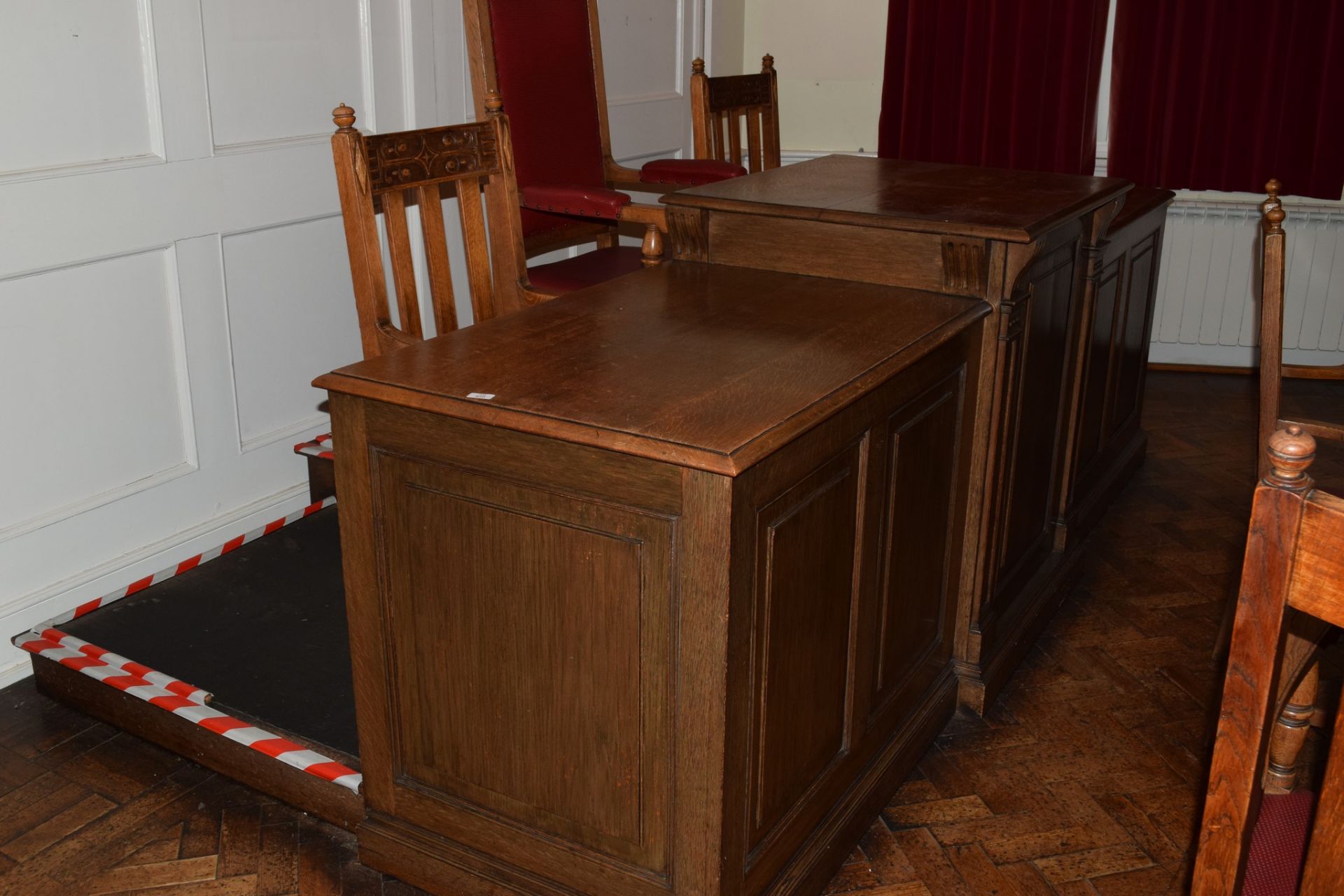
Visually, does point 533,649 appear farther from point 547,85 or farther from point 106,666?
point 547,85

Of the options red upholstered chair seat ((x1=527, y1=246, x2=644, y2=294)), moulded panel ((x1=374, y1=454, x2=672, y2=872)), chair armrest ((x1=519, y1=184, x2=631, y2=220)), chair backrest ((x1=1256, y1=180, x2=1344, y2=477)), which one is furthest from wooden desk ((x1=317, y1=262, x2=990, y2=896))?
red upholstered chair seat ((x1=527, y1=246, x2=644, y2=294))

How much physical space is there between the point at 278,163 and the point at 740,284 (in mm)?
1307

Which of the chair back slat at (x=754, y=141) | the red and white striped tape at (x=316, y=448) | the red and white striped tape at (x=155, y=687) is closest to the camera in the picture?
the red and white striped tape at (x=155, y=687)

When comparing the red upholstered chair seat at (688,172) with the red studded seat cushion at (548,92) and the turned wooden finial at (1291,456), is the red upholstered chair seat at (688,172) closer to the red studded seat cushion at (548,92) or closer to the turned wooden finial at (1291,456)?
the red studded seat cushion at (548,92)

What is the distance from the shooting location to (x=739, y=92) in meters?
3.71

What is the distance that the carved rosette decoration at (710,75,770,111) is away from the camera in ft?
11.9

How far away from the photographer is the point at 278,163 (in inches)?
113

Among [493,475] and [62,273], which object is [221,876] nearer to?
[493,475]

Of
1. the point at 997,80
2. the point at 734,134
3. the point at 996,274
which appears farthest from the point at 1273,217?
the point at 997,80

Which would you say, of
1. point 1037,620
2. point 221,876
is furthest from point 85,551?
point 1037,620

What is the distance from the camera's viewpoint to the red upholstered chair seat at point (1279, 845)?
1181mm

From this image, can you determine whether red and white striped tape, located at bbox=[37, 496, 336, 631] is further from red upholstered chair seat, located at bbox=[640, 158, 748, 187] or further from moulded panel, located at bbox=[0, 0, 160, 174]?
red upholstered chair seat, located at bbox=[640, 158, 748, 187]

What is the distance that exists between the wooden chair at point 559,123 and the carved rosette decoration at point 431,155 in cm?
Result: 38

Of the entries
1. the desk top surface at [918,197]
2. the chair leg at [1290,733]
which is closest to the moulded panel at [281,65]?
the desk top surface at [918,197]
